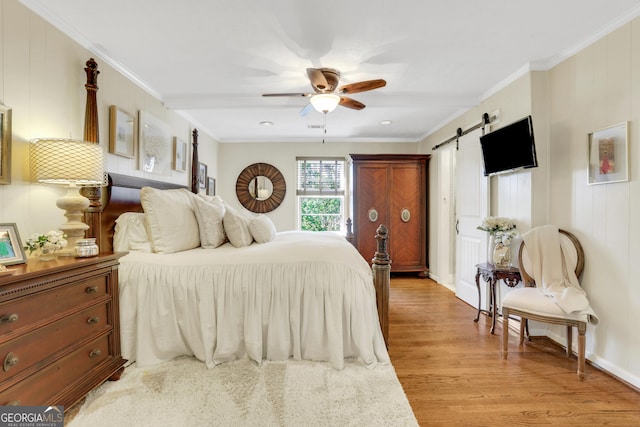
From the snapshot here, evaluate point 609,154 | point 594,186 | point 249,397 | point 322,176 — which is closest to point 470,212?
point 594,186

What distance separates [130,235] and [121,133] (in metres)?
1.04

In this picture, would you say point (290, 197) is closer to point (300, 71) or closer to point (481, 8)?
point (300, 71)

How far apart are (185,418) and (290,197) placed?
421cm

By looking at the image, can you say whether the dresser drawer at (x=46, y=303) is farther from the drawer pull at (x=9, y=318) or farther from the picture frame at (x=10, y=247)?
the picture frame at (x=10, y=247)

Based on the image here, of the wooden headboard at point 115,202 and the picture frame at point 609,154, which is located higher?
the picture frame at point 609,154

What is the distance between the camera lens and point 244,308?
2.06 metres

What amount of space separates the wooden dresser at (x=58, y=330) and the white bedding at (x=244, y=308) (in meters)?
0.18

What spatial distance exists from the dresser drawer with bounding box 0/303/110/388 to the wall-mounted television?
3417 mm

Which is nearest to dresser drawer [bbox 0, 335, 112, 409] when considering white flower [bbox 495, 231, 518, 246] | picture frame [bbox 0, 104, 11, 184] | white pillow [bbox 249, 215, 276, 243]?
picture frame [bbox 0, 104, 11, 184]

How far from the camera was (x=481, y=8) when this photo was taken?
193 centimetres

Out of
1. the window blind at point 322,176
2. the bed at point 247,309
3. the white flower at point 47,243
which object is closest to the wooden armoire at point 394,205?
the window blind at point 322,176

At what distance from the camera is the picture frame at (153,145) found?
3.03 m

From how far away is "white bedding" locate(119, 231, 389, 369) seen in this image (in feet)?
6.70

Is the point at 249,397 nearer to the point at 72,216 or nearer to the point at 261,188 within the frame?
the point at 72,216
